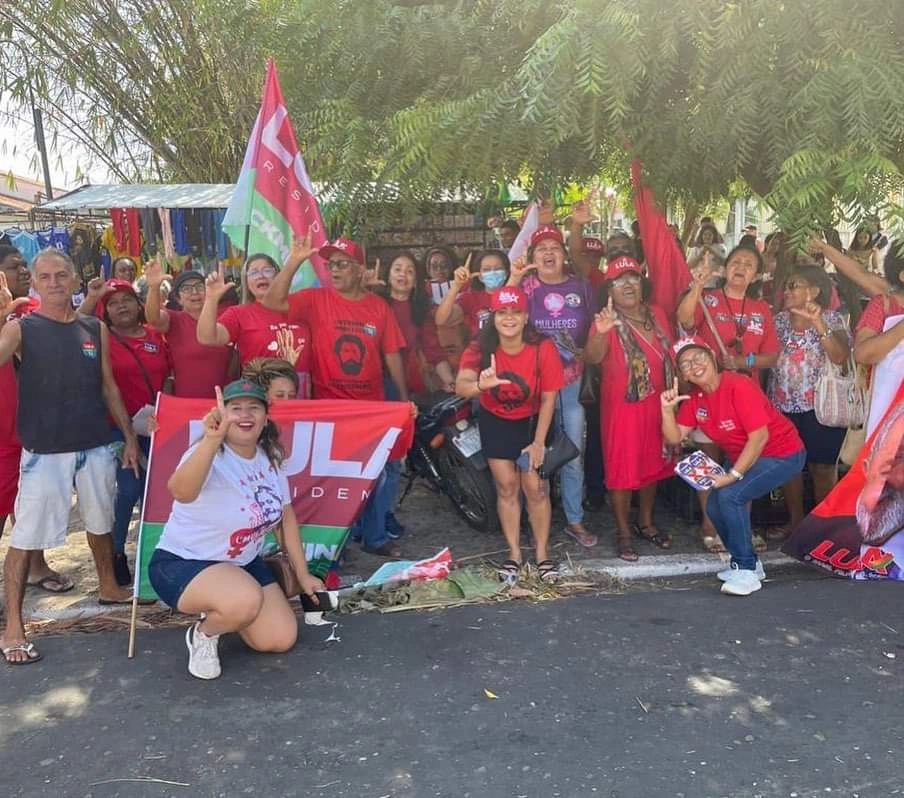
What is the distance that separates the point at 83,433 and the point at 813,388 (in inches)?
170

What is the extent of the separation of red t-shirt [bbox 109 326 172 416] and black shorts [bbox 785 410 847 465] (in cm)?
396

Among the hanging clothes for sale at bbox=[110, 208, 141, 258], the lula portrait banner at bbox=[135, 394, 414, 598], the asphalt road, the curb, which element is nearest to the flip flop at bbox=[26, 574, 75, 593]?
the asphalt road

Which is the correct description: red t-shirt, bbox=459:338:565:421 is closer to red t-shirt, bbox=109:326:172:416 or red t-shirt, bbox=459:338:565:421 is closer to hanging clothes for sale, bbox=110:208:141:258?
red t-shirt, bbox=109:326:172:416

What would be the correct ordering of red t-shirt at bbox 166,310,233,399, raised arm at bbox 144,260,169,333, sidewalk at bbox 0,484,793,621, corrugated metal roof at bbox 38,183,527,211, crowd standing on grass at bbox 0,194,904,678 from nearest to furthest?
crowd standing on grass at bbox 0,194,904,678, raised arm at bbox 144,260,169,333, sidewalk at bbox 0,484,793,621, red t-shirt at bbox 166,310,233,399, corrugated metal roof at bbox 38,183,527,211

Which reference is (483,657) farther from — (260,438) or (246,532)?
(260,438)

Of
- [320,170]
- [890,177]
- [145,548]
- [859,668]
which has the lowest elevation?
[859,668]

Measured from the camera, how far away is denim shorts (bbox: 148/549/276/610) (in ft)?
12.9

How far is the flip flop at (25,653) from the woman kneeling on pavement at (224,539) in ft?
2.34

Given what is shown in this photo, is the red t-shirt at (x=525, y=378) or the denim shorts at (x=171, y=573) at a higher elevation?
the red t-shirt at (x=525, y=378)

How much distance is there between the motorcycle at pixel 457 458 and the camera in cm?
570

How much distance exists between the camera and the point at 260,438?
169 inches

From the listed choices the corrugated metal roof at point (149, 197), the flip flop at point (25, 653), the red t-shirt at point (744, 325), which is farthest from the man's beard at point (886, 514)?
the corrugated metal roof at point (149, 197)

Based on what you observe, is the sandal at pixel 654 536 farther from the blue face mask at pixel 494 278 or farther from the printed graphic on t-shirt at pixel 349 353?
the printed graphic on t-shirt at pixel 349 353

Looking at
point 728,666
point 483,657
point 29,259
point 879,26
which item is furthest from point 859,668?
point 29,259
